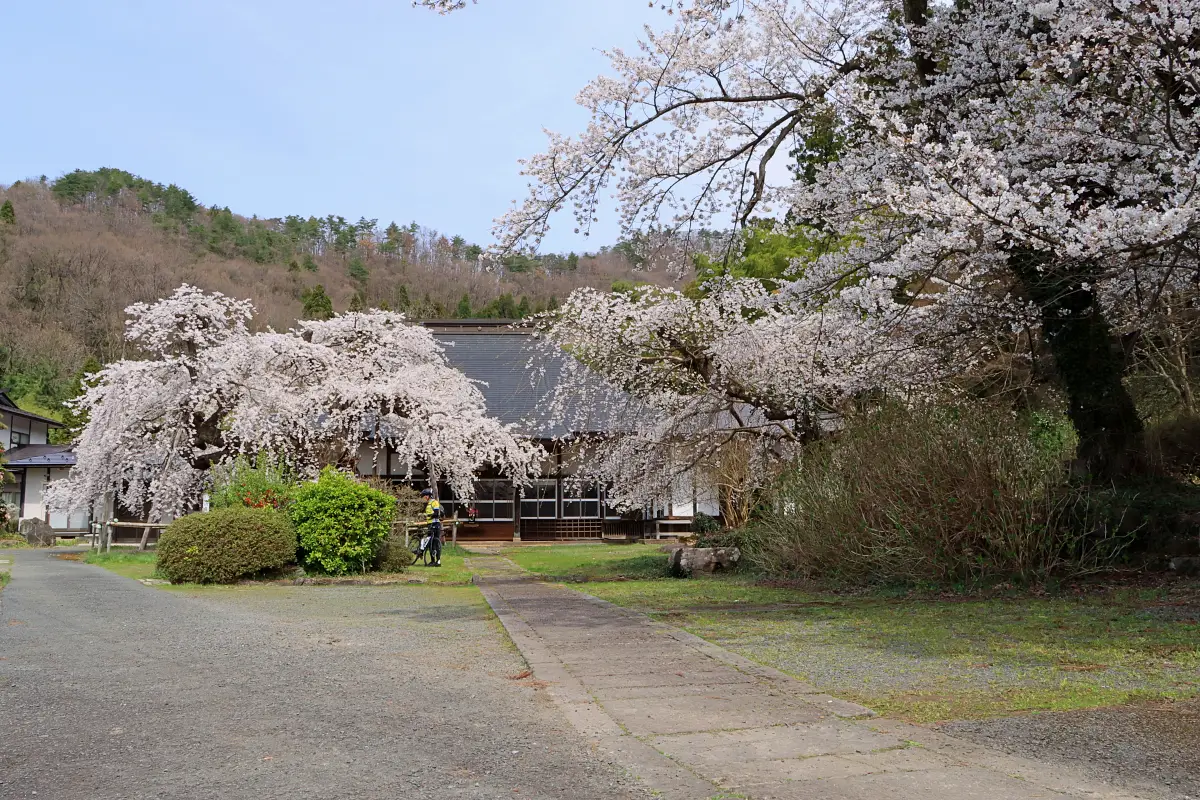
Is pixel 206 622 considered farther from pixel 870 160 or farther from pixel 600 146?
pixel 870 160

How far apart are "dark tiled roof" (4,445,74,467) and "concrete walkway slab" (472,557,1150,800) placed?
32085 millimetres

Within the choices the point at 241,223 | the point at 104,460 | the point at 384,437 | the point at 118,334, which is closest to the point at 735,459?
the point at 384,437

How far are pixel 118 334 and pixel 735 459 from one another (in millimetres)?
42414

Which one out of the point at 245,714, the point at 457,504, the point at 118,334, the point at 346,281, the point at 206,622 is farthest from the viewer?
the point at 346,281

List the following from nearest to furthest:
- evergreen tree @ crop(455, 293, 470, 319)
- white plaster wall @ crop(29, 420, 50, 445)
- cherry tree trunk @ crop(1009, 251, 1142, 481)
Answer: cherry tree trunk @ crop(1009, 251, 1142, 481) → white plaster wall @ crop(29, 420, 50, 445) → evergreen tree @ crop(455, 293, 470, 319)

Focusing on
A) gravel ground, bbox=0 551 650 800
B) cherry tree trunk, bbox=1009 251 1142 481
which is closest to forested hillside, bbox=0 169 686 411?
cherry tree trunk, bbox=1009 251 1142 481

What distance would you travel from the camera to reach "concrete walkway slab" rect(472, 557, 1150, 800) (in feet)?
9.80

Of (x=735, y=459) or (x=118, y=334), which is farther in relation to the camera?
(x=118, y=334)

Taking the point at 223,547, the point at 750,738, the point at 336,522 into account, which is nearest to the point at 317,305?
the point at 336,522

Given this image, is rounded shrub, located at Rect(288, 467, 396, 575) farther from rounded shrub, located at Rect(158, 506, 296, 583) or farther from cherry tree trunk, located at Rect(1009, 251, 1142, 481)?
cherry tree trunk, located at Rect(1009, 251, 1142, 481)

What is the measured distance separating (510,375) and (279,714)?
85.2 feet

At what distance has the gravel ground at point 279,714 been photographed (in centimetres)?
314

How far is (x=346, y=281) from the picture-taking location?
66250 millimetres

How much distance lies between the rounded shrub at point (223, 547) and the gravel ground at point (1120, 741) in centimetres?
1038
